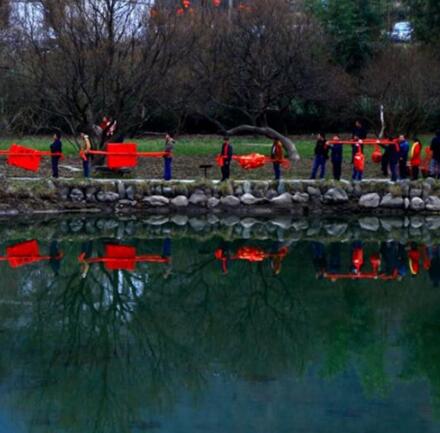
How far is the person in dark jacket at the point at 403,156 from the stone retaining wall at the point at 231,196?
2.84 feet

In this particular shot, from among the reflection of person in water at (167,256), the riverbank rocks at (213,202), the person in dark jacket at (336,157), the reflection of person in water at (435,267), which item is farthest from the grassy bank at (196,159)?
the reflection of person in water at (435,267)

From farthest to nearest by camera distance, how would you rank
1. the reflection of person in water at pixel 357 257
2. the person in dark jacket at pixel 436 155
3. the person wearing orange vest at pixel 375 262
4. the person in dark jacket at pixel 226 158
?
the person in dark jacket at pixel 436 155 < the person in dark jacket at pixel 226 158 < the reflection of person in water at pixel 357 257 < the person wearing orange vest at pixel 375 262

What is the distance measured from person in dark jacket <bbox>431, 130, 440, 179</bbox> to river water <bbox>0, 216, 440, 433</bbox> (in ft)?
7.79

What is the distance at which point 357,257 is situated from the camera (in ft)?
71.7

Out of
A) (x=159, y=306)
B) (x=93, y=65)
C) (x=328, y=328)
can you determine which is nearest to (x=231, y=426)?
(x=328, y=328)

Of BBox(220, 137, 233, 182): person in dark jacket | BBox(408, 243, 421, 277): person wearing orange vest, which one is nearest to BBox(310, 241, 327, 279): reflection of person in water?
BBox(408, 243, 421, 277): person wearing orange vest

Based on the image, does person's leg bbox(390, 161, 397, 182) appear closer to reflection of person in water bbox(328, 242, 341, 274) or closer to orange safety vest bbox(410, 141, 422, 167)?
orange safety vest bbox(410, 141, 422, 167)

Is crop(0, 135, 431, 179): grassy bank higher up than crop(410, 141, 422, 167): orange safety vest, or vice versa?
crop(410, 141, 422, 167): orange safety vest

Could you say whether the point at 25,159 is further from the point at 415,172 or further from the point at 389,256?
the point at 389,256

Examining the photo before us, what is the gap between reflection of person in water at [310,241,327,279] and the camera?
20453mm

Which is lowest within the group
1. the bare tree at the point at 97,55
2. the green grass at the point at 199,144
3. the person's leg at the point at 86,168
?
the person's leg at the point at 86,168

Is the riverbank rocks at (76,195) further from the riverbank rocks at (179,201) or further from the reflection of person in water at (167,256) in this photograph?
the reflection of person in water at (167,256)

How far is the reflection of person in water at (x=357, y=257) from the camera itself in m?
20.8

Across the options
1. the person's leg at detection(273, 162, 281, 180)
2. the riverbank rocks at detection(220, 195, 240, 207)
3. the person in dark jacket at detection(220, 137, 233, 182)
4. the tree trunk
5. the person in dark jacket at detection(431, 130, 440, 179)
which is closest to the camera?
the riverbank rocks at detection(220, 195, 240, 207)
